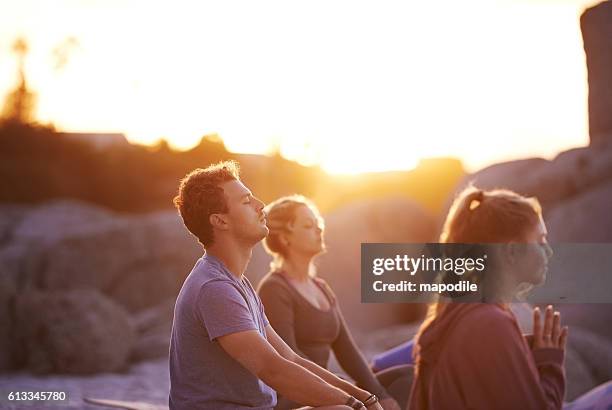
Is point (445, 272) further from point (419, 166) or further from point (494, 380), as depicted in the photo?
point (419, 166)

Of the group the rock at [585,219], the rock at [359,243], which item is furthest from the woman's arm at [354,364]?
the rock at [359,243]

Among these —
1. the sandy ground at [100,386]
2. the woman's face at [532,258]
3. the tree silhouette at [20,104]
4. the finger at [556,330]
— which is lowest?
the sandy ground at [100,386]

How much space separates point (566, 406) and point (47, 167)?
17.5 m

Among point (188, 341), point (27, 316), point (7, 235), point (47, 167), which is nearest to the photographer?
point (188, 341)

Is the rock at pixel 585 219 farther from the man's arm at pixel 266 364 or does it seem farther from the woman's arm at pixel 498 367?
the man's arm at pixel 266 364

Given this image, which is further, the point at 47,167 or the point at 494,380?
the point at 47,167

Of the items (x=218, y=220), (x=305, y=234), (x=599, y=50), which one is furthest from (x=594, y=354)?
(x=218, y=220)

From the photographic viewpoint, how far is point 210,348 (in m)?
2.62

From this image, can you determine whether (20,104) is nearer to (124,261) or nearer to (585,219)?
(124,261)

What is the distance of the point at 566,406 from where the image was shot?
397cm

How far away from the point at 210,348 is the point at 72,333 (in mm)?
5619

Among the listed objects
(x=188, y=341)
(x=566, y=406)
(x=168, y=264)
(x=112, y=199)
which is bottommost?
(x=566, y=406)

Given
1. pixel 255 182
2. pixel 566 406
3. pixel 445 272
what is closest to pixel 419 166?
pixel 255 182

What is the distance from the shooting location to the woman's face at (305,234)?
174 inches
